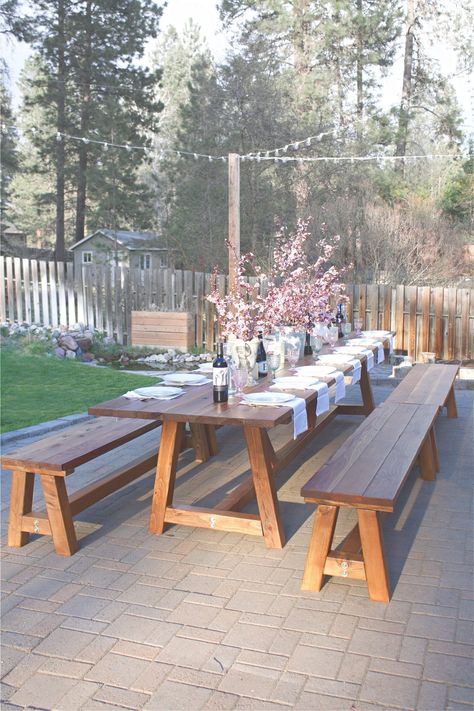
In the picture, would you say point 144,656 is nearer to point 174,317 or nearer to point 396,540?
point 396,540

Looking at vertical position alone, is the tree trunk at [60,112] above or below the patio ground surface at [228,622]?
above

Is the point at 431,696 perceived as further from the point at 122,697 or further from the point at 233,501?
A: the point at 233,501

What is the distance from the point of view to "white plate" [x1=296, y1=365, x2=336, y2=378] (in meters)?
4.24

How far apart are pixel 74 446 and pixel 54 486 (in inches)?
11.9

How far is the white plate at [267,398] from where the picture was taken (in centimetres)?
346

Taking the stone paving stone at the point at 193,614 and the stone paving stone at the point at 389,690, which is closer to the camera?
the stone paving stone at the point at 389,690

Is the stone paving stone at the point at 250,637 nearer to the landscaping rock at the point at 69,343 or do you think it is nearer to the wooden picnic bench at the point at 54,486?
the wooden picnic bench at the point at 54,486

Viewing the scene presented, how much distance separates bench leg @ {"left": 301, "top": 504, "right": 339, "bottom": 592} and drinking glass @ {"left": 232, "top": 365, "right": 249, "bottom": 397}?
100cm

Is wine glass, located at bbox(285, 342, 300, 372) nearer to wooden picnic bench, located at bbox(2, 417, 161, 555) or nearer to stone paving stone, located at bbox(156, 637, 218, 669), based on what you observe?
wooden picnic bench, located at bbox(2, 417, 161, 555)

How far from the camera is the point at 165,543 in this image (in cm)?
349

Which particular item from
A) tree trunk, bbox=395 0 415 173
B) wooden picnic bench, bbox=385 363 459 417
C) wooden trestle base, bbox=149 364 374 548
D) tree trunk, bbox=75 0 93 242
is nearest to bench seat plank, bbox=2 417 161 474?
wooden trestle base, bbox=149 364 374 548

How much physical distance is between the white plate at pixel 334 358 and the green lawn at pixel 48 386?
8.49ft

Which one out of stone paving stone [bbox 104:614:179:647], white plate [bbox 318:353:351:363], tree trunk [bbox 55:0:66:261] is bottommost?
stone paving stone [bbox 104:614:179:647]

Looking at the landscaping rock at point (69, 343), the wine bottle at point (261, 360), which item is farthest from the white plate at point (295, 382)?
the landscaping rock at point (69, 343)
